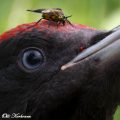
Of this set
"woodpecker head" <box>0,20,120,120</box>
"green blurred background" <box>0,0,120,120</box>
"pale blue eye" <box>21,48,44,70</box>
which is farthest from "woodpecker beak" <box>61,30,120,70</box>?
"green blurred background" <box>0,0,120,120</box>

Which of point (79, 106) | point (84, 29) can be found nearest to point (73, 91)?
point (79, 106)

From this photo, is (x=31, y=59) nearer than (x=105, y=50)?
No

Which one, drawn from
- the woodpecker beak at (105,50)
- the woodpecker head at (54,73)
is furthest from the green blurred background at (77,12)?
the woodpecker beak at (105,50)

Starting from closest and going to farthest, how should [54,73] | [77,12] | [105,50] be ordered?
1. [105,50]
2. [54,73]
3. [77,12]

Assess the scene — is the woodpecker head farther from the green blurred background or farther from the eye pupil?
the green blurred background

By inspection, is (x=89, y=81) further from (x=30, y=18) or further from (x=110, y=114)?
(x=30, y=18)

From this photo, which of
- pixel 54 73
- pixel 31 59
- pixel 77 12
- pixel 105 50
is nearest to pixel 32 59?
pixel 31 59

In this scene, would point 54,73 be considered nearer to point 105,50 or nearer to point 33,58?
point 33,58

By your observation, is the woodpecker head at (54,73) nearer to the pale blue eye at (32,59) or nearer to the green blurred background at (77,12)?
the pale blue eye at (32,59)
